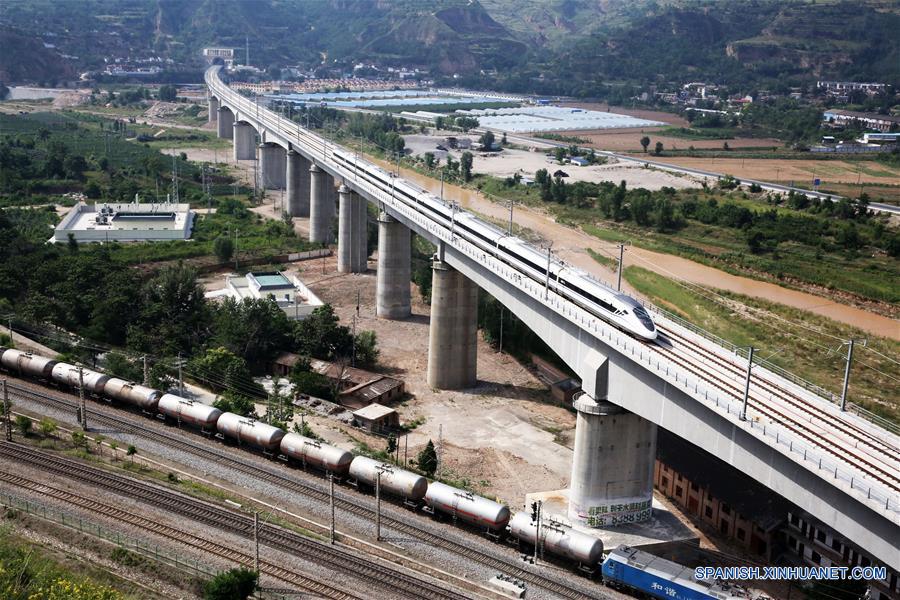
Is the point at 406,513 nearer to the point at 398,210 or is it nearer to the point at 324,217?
the point at 398,210

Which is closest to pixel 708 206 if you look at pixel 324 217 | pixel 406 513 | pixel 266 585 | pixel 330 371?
pixel 324 217

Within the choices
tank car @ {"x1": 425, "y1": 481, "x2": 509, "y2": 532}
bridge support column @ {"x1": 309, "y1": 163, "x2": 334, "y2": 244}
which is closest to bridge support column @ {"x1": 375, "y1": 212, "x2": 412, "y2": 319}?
bridge support column @ {"x1": 309, "y1": 163, "x2": 334, "y2": 244}

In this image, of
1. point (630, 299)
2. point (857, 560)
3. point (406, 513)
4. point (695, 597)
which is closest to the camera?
point (695, 597)

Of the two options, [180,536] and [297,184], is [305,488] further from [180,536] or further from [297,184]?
[297,184]

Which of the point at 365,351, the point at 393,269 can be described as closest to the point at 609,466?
the point at 365,351

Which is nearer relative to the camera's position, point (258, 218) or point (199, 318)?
point (199, 318)

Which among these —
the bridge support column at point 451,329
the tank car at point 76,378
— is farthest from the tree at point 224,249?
the tank car at point 76,378
